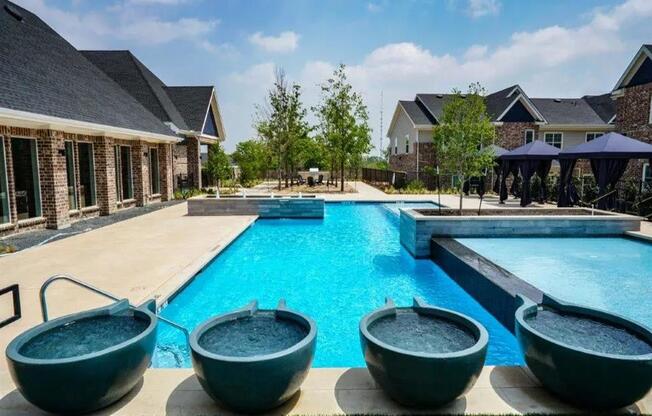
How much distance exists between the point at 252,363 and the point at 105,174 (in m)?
13.3

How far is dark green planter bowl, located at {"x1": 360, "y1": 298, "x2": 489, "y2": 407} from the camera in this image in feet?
8.71

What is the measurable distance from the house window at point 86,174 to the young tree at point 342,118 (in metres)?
14.3

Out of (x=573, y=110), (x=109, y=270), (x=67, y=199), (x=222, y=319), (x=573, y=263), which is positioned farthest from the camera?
(x=573, y=110)

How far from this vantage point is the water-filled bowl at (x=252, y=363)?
104 inches

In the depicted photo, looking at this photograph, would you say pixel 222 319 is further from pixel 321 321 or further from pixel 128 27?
pixel 128 27

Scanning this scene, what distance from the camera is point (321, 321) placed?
631cm

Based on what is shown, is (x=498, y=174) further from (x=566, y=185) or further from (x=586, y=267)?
(x=586, y=267)

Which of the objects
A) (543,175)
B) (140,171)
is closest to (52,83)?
(140,171)

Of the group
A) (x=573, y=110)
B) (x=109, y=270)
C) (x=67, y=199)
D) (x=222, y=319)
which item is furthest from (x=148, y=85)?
(x=573, y=110)

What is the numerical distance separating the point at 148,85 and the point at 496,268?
70.2 feet

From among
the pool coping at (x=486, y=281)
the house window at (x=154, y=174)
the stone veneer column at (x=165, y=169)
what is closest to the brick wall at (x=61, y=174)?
the house window at (x=154, y=174)

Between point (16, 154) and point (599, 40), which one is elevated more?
point (599, 40)

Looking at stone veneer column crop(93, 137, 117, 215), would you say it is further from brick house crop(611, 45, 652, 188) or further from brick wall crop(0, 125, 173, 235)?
brick house crop(611, 45, 652, 188)

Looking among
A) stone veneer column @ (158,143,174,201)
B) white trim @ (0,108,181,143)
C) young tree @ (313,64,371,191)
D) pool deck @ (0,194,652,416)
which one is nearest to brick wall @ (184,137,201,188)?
stone veneer column @ (158,143,174,201)
